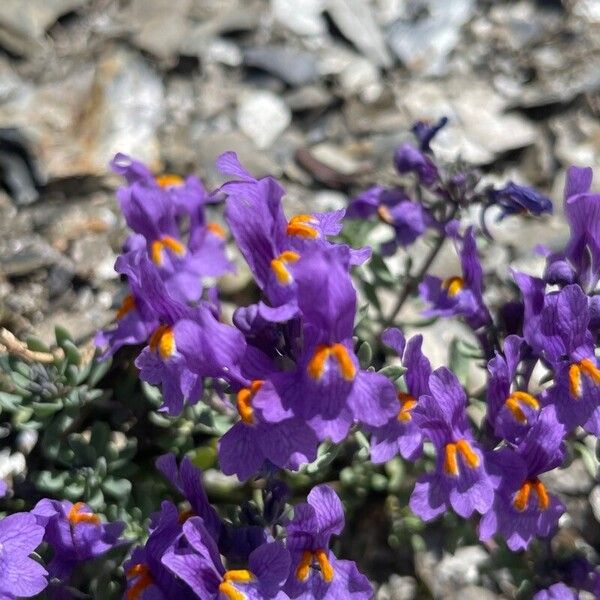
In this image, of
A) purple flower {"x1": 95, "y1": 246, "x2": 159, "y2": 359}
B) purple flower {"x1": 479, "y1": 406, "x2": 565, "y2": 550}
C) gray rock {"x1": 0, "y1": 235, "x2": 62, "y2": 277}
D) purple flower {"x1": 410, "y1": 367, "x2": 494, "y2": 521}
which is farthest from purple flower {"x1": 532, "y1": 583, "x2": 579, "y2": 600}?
gray rock {"x1": 0, "y1": 235, "x2": 62, "y2": 277}

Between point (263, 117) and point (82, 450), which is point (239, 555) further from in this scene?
point (263, 117)

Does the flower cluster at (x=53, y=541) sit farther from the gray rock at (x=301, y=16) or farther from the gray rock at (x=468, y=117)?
the gray rock at (x=301, y=16)

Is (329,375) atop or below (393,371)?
atop

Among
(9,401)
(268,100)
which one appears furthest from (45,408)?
(268,100)

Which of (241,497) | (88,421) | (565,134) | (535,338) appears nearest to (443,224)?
(535,338)

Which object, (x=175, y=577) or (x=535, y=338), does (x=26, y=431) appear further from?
(x=535, y=338)
